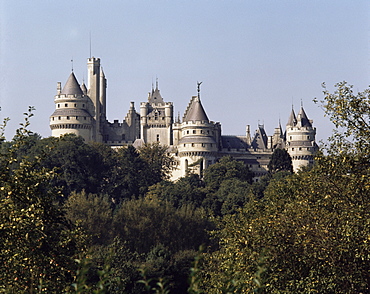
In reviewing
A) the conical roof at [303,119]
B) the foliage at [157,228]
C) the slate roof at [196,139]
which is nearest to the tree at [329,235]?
the foliage at [157,228]

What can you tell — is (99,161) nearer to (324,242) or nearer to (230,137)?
(230,137)

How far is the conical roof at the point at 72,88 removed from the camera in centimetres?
12850

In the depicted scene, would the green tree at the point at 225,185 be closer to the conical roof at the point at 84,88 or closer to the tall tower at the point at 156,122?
the tall tower at the point at 156,122

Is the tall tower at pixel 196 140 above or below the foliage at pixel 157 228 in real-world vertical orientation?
above

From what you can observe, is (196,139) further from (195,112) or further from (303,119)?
(303,119)

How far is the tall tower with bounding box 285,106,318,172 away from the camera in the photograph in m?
131

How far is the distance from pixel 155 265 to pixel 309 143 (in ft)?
235

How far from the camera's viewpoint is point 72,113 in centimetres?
12562

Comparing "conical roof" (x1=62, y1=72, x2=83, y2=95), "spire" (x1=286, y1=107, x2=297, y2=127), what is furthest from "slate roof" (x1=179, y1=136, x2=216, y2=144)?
"spire" (x1=286, y1=107, x2=297, y2=127)

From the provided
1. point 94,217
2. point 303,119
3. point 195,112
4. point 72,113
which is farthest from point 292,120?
point 94,217

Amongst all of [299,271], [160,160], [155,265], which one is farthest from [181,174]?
[299,271]

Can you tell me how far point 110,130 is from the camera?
Result: 5285 inches

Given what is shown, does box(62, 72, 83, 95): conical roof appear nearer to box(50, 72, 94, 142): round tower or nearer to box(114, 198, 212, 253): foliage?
box(50, 72, 94, 142): round tower

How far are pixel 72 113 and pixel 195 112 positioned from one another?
15.8m
